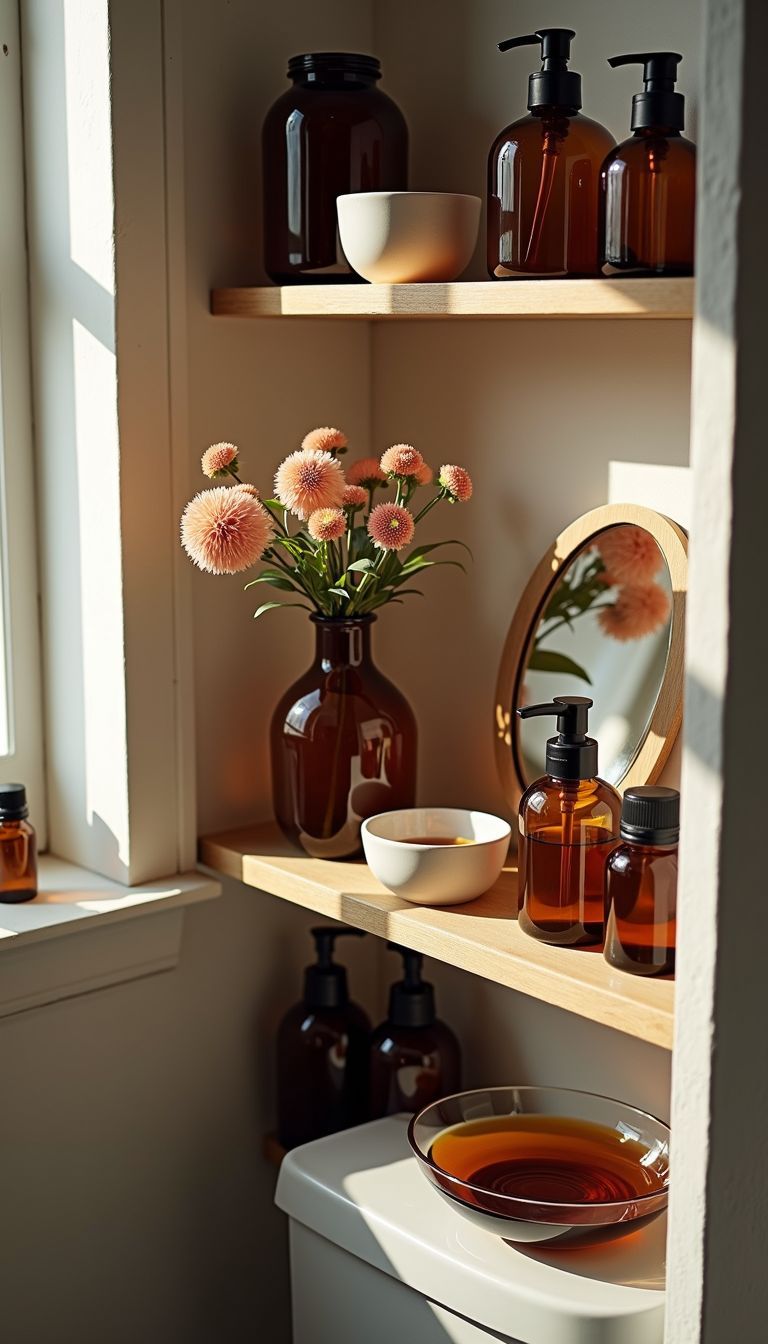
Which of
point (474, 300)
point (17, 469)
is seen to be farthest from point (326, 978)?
point (474, 300)

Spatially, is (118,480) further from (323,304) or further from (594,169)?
(594,169)

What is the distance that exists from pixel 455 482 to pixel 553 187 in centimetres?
27

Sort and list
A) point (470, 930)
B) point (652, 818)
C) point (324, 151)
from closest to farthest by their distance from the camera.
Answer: point (652, 818) < point (470, 930) < point (324, 151)

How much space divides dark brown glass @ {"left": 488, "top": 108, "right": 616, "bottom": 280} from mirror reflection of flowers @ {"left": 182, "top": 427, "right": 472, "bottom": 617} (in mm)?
213

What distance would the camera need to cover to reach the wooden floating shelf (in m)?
1.07

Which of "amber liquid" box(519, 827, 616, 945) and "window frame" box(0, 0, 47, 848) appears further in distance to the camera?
"window frame" box(0, 0, 47, 848)

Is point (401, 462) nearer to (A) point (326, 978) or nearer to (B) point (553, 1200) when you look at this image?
(A) point (326, 978)

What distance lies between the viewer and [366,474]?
1.35 metres

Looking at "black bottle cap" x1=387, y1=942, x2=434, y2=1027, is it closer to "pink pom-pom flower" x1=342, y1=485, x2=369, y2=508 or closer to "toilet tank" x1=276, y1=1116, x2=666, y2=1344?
"toilet tank" x1=276, y1=1116, x2=666, y2=1344

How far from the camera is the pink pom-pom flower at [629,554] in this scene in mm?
1265

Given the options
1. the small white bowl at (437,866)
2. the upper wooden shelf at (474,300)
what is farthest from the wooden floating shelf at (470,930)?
the upper wooden shelf at (474,300)

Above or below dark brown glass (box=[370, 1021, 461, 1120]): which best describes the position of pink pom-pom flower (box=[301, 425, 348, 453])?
above

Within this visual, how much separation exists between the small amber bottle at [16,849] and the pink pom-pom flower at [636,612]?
22.2 inches

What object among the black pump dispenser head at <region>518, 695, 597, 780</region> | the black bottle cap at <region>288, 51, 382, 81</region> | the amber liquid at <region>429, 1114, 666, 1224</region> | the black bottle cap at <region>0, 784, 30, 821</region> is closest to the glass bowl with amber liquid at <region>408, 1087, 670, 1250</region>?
the amber liquid at <region>429, 1114, 666, 1224</region>
